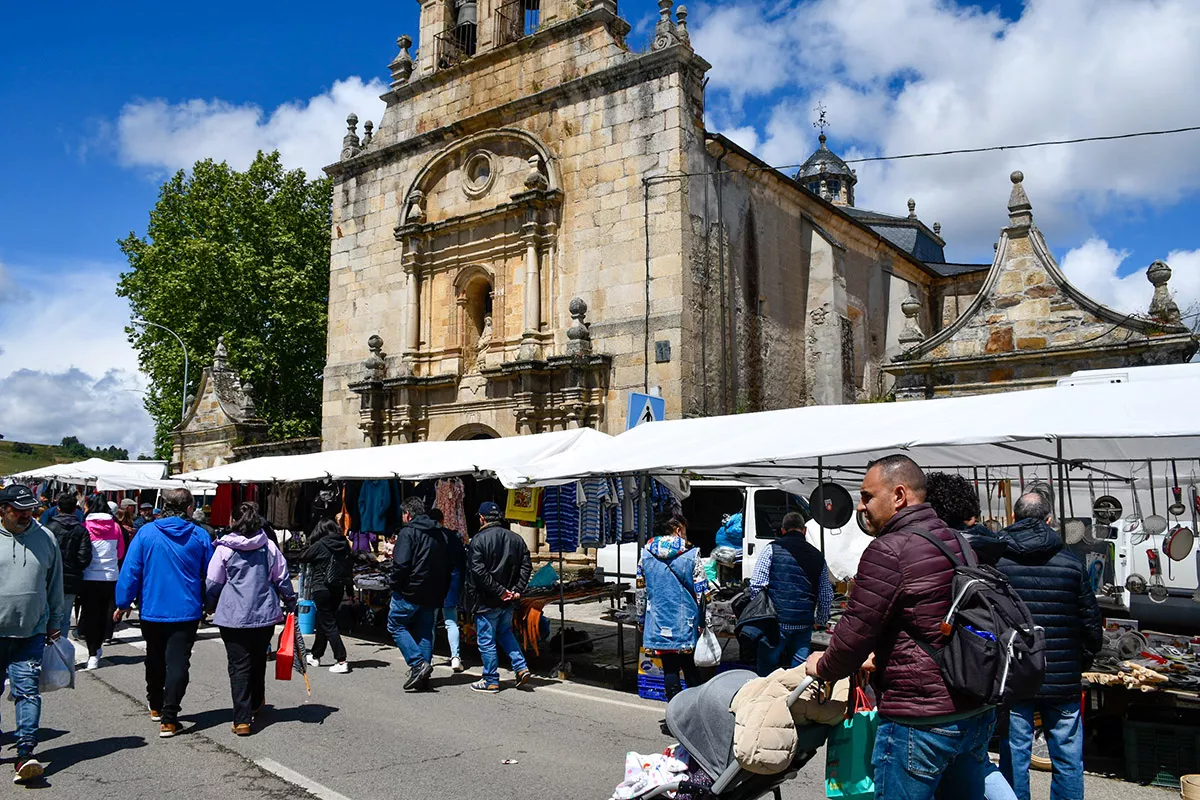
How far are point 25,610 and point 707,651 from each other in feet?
14.9

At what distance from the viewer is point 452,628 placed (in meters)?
9.18

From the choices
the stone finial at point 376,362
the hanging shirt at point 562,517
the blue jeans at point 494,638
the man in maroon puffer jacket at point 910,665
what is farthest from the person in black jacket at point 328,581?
the stone finial at point 376,362

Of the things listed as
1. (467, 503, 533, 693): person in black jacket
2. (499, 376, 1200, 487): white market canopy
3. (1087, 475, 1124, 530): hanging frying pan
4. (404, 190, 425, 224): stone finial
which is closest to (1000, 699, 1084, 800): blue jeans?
(499, 376, 1200, 487): white market canopy

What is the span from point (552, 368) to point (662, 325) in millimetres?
2283

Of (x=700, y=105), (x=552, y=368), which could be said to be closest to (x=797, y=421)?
(x=552, y=368)

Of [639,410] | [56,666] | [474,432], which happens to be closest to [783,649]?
[56,666]

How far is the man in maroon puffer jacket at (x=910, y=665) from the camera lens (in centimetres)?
306

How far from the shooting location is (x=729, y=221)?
16734mm

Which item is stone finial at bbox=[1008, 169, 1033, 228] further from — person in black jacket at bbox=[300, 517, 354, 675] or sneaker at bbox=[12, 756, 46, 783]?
sneaker at bbox=[12, 756, 46, 783]

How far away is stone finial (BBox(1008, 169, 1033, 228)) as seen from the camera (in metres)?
13.7

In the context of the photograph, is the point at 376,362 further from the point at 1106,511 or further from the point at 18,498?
the point at 1106,511

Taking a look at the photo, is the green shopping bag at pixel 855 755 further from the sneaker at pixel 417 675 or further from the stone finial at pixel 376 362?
the stone finial at pixel 376 362

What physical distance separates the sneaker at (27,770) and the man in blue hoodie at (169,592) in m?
1.10

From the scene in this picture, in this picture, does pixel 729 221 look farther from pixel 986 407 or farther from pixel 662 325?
pixel 986 407
